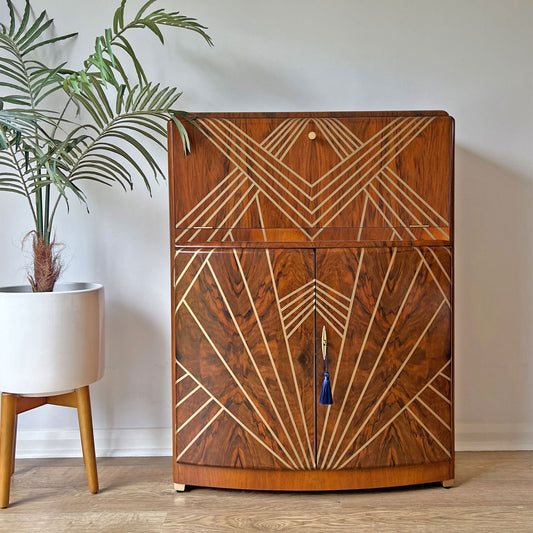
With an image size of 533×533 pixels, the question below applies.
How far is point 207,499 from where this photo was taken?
176 centimetres

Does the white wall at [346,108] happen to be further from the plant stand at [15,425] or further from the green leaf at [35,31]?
the plant stand at [15,425]

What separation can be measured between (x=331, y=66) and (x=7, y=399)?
1.79m

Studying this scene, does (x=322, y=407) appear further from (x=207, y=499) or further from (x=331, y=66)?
(x=331, y=66)

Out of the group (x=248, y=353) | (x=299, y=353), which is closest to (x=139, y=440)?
(x=248, y=353)

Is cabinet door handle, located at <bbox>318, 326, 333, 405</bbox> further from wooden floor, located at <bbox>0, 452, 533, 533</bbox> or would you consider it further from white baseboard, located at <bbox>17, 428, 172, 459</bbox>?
white baseboard, located at <bbox>17, 428, 172, 459</bbox>

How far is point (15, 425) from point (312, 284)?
1.16m

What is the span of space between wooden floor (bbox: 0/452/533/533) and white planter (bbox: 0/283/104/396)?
0.41 meters

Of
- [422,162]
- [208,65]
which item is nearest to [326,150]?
[422,162]

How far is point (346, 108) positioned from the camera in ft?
7.02

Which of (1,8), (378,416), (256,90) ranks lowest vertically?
(378,416)

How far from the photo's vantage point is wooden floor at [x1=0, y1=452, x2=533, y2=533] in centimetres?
160

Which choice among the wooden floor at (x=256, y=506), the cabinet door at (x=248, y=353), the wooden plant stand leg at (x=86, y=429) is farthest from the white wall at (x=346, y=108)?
the cabinet door at (x=248, y=353)

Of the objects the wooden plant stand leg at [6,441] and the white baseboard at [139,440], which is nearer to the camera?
the wooden plant stand leg at [6,441]

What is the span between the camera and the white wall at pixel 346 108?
2.13m
